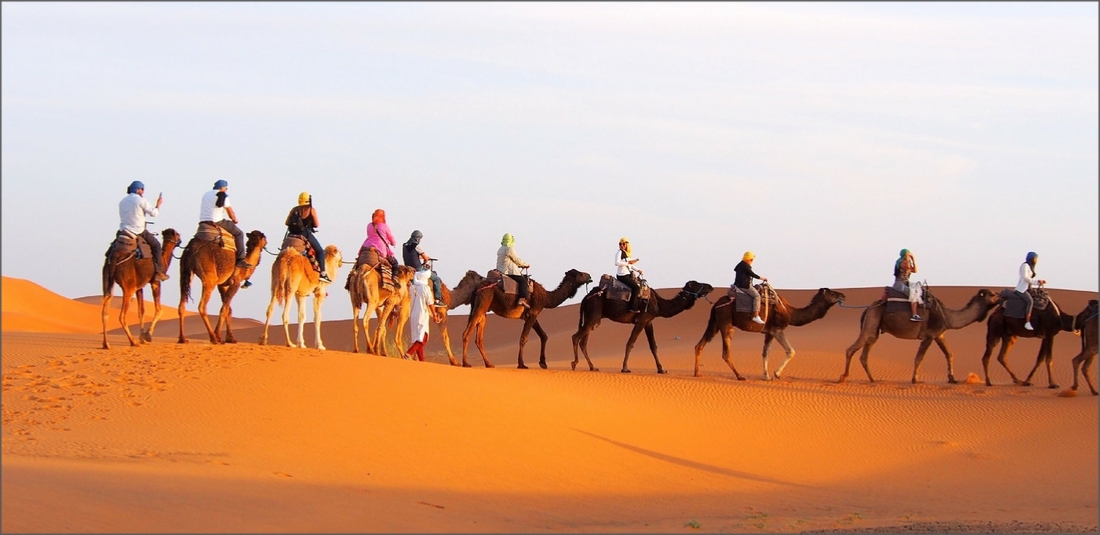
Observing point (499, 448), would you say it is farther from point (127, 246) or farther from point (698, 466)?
point (127, 246)

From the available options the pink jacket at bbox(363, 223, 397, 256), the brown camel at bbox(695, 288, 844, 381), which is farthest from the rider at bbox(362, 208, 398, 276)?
the brown camel at bbox(695, 288, 844, 381)

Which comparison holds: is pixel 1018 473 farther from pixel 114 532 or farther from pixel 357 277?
pixel 114 532

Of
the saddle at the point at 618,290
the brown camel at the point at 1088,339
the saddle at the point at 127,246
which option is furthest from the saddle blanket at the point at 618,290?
the saddle at the point at 127,246

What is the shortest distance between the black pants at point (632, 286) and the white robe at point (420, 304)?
4.18 metres

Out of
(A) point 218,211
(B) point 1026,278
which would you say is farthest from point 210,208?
(B) point 1026,278

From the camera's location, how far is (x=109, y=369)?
1731 centimetres

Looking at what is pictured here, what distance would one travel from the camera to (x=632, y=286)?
2361 centimetres

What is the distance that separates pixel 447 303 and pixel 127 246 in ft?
23.1

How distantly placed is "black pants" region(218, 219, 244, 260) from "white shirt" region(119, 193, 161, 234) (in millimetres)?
1477

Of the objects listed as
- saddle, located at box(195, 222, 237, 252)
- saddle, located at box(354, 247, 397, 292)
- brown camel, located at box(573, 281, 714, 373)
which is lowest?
brown camel, located at box(573, 281, 714, 373)

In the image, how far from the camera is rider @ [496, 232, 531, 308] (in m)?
23.2

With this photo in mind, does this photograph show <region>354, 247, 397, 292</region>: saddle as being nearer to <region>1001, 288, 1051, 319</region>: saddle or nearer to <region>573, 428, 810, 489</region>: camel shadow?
<region>573, 428, 810, 489</region>: camel shadow

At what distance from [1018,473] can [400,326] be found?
11.8 metres

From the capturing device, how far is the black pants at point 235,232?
19.7 metres
